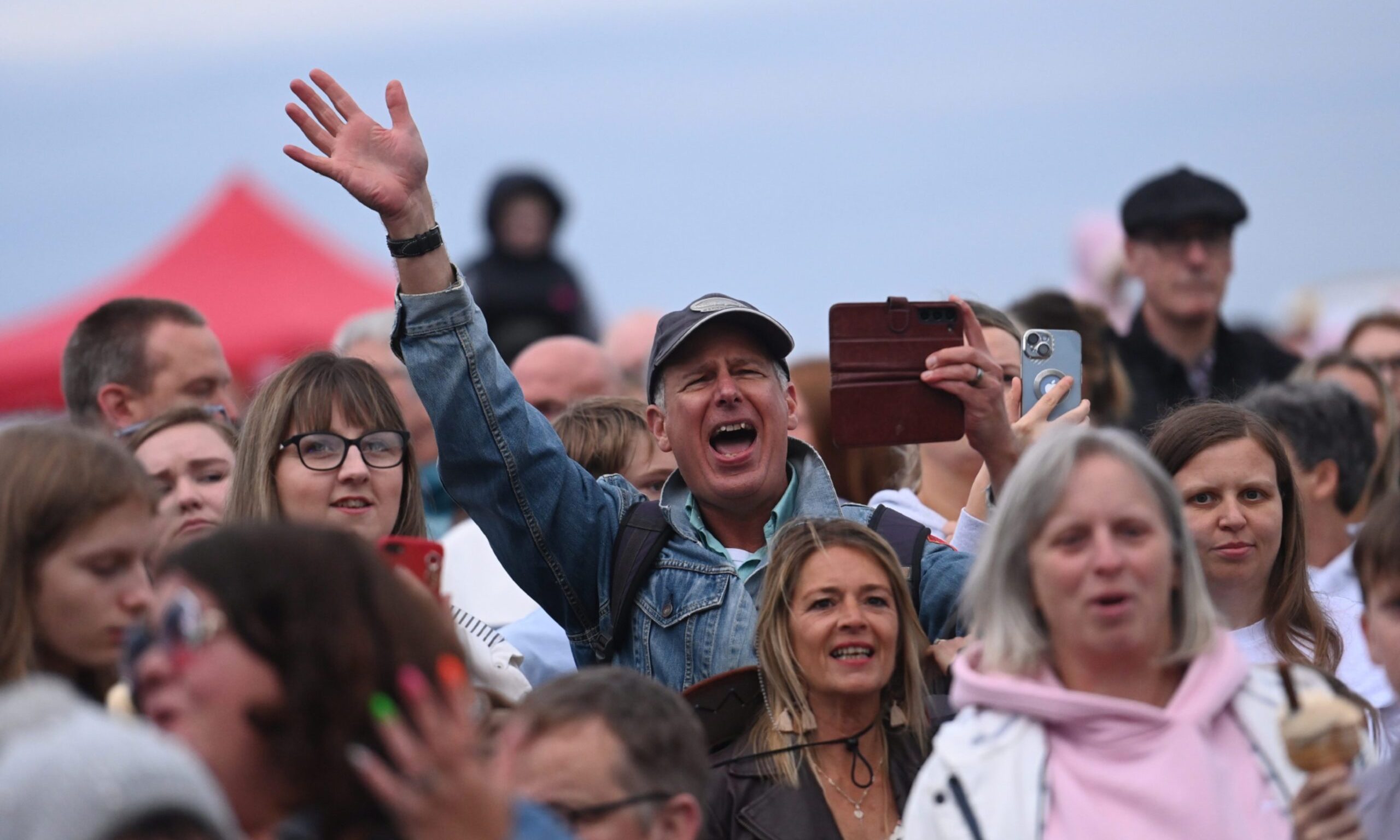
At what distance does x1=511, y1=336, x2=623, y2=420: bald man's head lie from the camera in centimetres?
611

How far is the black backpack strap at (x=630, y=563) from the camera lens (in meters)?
3.92

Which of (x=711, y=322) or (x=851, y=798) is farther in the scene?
(x=711, y=322)

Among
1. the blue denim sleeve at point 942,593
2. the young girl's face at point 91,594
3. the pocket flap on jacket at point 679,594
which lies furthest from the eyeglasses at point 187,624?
the blue denim sleeve at point 942,593

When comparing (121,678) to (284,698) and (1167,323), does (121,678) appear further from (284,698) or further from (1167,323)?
(1167,323)

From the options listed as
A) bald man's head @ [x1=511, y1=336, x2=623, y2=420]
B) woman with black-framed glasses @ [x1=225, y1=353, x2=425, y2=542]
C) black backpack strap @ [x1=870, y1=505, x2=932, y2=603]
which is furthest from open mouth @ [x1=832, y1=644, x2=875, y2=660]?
bald man's head @ [x1=511, y1=336, x2=623, y2=420]

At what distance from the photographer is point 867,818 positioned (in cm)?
350

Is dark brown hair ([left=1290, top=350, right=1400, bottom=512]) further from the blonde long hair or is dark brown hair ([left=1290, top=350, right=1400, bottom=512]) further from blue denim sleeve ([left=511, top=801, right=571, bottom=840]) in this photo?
blue denim sleeve ([left=511, top=801, right=571, bottom=840])

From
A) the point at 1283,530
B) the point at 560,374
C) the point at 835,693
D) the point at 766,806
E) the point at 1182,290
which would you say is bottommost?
the point at 766,806

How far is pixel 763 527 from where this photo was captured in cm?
415

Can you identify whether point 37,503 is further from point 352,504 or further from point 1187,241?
point 1187,241

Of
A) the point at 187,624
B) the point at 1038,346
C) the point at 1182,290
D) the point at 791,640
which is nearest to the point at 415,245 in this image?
the point at 791,640

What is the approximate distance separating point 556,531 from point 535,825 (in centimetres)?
180

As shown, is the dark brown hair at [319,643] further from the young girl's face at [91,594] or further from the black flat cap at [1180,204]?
the black flat cap at [1180,204]

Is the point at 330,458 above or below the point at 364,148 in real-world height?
below
